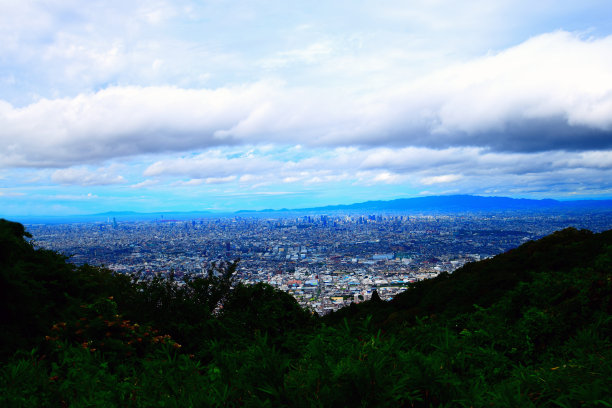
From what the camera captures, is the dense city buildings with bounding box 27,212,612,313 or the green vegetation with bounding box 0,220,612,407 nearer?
the green vegetation with bounding box 0,220,612,407

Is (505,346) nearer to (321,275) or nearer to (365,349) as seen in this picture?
(365,349)

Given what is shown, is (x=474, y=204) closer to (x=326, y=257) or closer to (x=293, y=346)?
(x=326, y=257)

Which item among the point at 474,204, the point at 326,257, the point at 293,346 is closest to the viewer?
the point at 293,346

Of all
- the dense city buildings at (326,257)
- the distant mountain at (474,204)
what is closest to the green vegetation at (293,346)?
the dense city buildings at (326,257)

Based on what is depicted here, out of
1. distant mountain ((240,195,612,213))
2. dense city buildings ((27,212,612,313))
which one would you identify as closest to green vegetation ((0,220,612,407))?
dense city buildings ((27,212,612,313))

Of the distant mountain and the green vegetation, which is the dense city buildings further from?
the distant mountain

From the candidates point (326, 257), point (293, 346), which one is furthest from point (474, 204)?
point (293, 346)

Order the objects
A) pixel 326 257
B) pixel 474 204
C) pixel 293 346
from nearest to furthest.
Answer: pixel 293 346 < pixel 326 257 < pixel 474 204

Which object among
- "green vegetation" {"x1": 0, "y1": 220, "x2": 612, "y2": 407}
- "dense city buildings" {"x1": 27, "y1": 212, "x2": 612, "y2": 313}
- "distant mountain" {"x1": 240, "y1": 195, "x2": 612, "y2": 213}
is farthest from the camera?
"distant mountain" {"x1": 240, "y1": 195, "x2": 612, "y2": 213}

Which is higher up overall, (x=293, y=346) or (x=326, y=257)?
(x=293, y=346)
